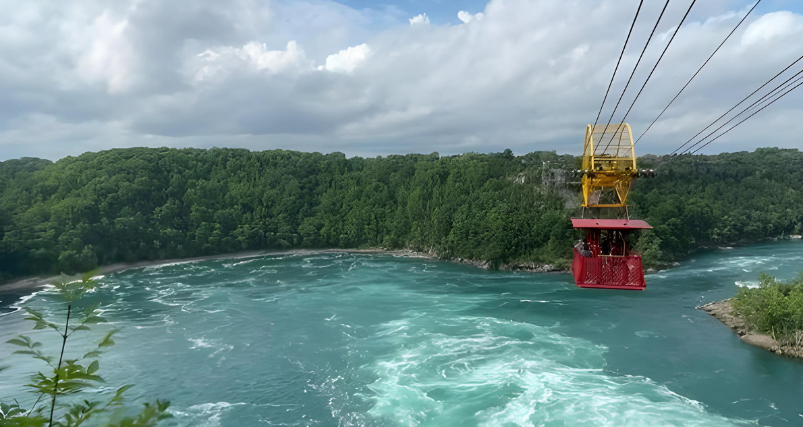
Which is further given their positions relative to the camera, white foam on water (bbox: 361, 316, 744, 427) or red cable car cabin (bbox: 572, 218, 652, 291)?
white foam on water (bbox: 361, 316, 744, 427)

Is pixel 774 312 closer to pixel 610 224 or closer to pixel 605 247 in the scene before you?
pixel 605 247

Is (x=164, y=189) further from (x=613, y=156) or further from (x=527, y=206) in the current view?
(x=613, y=156)

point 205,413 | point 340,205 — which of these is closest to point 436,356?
point 205,413

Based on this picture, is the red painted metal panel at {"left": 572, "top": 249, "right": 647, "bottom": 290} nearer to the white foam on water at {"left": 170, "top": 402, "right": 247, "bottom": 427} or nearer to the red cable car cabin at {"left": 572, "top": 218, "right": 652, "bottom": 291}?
the red cable car cabin at {"left": 572, "top": 218, "right": 652, "bottom": 291}

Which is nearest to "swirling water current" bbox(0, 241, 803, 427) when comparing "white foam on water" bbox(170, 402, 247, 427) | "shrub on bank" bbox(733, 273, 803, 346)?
"white foam on water" bbox(170, 402, 247, 427)

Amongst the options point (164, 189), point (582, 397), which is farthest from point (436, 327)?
point (164, 189)

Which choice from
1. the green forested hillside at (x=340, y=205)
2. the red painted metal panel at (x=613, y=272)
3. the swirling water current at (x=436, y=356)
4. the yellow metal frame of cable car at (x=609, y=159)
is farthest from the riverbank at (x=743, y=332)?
the yellow metal frame of cable car at (x=609, y=159)
